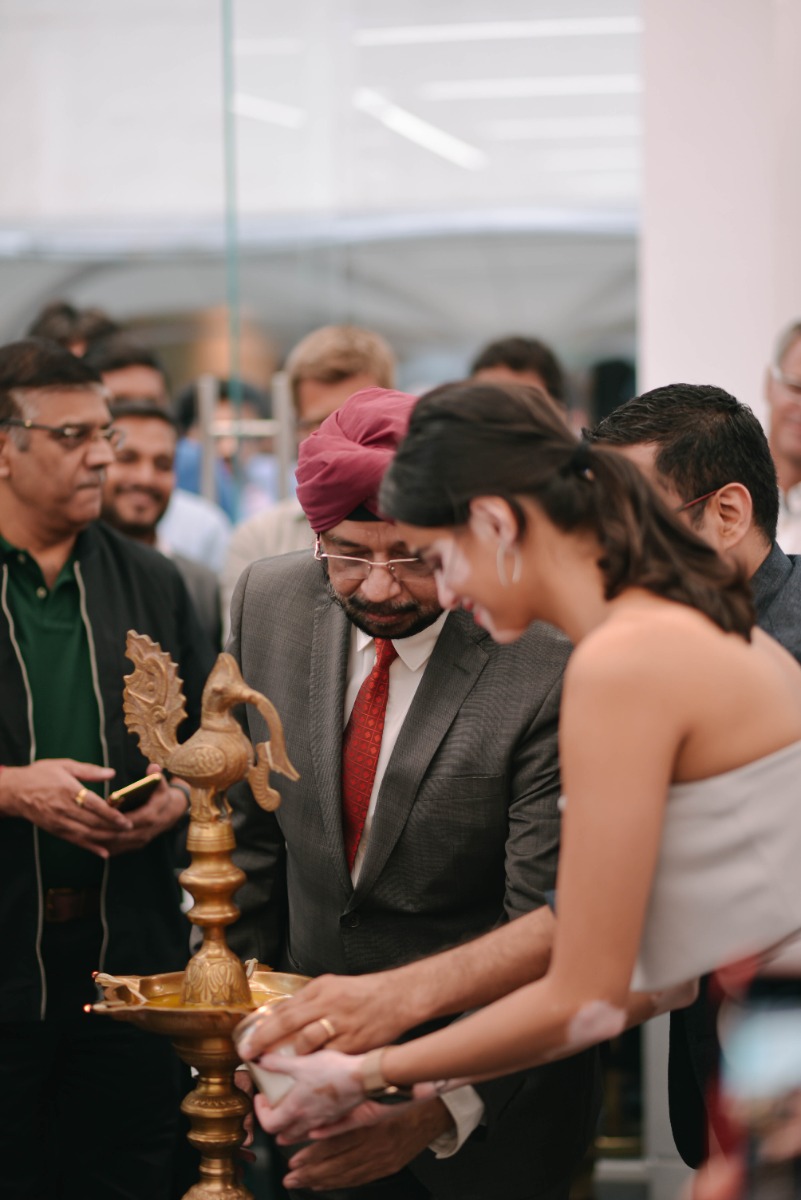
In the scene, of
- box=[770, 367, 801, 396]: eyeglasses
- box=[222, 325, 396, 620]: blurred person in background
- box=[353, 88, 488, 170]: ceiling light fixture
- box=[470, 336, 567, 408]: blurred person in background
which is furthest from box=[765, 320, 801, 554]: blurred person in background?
box=[353, 88, 488, 170]: ceiling light fixture

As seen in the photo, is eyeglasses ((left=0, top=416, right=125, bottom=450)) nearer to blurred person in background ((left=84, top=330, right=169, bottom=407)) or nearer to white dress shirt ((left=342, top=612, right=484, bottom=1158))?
white dress shirt ((left=342, top=612, right=484, bottom=1158))

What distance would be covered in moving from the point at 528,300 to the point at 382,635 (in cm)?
348

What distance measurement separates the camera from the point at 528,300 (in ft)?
17.5

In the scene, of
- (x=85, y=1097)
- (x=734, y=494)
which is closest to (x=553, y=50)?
(x=734, y=494)

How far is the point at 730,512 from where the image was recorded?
2.10 m

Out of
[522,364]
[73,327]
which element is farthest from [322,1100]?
[73,327]

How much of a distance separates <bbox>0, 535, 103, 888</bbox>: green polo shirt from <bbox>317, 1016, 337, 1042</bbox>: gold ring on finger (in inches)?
49.6

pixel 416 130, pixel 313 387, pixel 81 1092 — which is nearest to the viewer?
pixel 81 1092

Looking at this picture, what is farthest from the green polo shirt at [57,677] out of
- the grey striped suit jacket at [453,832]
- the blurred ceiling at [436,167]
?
the blurred ceiling at [436,167]

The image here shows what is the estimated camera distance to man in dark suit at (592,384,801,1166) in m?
2.09

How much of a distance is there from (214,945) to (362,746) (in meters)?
0.44

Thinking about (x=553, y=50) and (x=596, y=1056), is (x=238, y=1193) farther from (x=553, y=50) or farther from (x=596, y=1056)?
(x=553, y=50)

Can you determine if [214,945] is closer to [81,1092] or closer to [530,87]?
[81,1092]

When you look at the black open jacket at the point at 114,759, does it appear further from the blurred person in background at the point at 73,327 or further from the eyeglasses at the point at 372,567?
the blurred person in background at the point at 73,327
